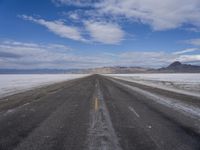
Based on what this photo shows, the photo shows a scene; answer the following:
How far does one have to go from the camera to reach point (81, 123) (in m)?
7.53

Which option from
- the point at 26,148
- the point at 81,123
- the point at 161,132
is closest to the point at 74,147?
the point at 26,148

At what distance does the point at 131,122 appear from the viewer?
774cm

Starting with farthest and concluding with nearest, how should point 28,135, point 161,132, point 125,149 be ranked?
point 161,132
point 28,135
point 125,149

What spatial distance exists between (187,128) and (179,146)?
6.21 ft

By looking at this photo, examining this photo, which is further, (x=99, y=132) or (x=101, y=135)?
(x=99, y=132)

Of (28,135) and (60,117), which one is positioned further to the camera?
(60,117)

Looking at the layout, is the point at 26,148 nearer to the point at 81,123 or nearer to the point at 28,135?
the point at 28,135

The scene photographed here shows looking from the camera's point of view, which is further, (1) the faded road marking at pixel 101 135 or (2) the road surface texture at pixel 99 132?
(2) the road surface texture at pixel 99 132

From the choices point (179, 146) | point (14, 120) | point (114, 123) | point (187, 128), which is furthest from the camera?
point (14, 120)

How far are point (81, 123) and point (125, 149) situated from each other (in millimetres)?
2898

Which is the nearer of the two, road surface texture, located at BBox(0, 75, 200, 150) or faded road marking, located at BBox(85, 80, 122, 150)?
faded road marking, located at BBox(85, 80, 122, 150)

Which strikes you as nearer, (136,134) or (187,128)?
(136,134)

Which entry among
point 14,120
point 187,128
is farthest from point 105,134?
point 14,120

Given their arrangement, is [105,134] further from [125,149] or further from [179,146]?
[179,146]
